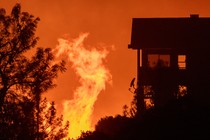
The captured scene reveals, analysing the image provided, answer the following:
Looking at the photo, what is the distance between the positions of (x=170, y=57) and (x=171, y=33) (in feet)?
8.33

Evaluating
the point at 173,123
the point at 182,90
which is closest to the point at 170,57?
the point at 182,90

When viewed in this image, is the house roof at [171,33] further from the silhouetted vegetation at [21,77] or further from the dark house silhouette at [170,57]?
the silhouetted vegetation at [21,77]

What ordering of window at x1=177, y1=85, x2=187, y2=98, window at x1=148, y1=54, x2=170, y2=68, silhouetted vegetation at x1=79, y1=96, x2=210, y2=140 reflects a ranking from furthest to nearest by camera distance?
window at x1=148, y1=54, x2=170, y2=68
window at x1=177, y1=85, x2=187, y2=98
silhouetted vegetation at x1=79, y1=96, x2=210, y2=140

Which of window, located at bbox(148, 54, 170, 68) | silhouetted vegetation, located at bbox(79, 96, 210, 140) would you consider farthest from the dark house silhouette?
silhouetted vegetation, located at bbox(79, 96, 210, 140)

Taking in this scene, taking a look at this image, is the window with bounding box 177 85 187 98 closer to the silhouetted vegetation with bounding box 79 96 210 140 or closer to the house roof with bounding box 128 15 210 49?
the house roof with bounding box 128 15 210 49

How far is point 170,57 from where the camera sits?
3838cm

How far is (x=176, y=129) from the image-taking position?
832 inches

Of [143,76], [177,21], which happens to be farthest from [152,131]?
[177,21]

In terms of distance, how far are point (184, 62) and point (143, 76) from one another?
15.4 ft

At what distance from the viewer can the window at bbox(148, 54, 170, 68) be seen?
36.5 metres

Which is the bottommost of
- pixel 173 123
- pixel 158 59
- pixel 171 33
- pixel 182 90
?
pixel 173 123

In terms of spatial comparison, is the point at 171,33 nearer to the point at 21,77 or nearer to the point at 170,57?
the point at 170,57

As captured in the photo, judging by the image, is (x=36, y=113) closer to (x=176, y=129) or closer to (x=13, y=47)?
(x=13, y=47)

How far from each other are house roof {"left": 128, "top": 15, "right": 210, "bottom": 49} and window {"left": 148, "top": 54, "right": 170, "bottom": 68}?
A: 2.89 ft
